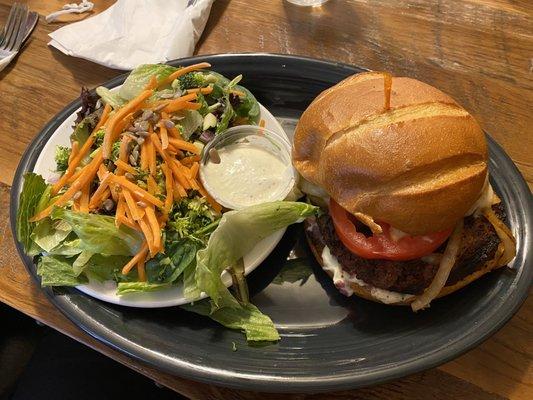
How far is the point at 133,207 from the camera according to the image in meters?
1.60

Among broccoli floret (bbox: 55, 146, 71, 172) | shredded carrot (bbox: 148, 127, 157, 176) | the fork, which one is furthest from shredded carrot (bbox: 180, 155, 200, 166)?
the fork

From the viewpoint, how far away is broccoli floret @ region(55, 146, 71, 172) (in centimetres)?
182

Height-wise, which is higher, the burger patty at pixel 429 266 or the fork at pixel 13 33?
the fork at pixel 13 33

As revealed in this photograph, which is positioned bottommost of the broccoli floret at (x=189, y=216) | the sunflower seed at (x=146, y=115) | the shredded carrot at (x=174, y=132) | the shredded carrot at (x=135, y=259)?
the shredded carrot at (x=135, y=259)

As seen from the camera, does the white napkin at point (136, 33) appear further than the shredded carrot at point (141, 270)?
Yes

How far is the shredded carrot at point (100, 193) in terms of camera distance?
1676 mm

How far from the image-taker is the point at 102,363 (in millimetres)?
2127

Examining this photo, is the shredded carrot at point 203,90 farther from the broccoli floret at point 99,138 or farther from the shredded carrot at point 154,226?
the shredded carrot at point 154,226

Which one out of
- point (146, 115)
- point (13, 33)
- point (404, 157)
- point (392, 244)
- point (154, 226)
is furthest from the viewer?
point (13, 33)

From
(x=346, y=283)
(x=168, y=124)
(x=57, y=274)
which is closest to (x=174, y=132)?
(x=168, y=124)

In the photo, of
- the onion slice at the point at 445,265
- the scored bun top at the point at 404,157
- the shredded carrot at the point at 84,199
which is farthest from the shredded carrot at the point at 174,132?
the onion slice at the point at 445,265

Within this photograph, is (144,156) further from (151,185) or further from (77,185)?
(77,185)

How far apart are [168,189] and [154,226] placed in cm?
15

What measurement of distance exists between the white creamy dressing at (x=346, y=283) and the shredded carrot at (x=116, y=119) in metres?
0.81
